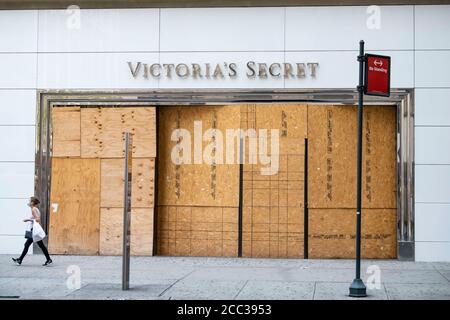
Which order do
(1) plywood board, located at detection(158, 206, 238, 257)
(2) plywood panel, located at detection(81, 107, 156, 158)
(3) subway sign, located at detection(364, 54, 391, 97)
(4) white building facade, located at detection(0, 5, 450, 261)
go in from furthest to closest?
(2) plywood panel, located at detection(81, 107, 156, 158) < (1) plywood board, located at detection(158, 206, 238, 257) < (4) white building facade, located at detection(0, 5, 450, 261) < (3) subway sign, located at detection(364, 54, 391, 97)

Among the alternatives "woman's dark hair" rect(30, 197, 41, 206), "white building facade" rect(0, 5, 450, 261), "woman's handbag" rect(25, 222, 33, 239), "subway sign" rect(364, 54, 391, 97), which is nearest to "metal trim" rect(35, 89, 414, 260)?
"white building facade" rect(0, 5, 450, 261)

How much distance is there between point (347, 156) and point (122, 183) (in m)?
5.24

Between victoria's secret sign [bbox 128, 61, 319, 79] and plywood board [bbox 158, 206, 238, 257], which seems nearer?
victoria's secret sign [bbox 128, 61, 319, 79]

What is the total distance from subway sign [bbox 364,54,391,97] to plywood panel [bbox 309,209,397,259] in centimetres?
491

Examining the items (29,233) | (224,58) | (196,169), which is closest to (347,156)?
(196,169)

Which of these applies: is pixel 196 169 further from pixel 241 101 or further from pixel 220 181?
pixel 241 101

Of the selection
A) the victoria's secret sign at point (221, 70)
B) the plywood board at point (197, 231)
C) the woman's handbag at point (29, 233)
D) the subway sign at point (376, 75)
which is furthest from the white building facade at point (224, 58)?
the subway sign at point (376, 75)

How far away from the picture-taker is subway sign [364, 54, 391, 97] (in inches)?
516

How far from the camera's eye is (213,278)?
14578mm

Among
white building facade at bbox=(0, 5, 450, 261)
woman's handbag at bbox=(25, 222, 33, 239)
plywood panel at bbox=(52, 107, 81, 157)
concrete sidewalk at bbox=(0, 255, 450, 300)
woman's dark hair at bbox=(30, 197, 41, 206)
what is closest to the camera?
concrete sidewalk at bbox=(0, 255, 450, 300)

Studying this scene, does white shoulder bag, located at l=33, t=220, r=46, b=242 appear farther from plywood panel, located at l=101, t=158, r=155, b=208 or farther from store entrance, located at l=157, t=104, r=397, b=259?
store entrance, located at l=157, t=104, r=397, b=259

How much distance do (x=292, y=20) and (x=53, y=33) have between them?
5.64 m

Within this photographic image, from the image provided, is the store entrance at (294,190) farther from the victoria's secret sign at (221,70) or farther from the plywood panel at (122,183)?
the plywood panel at (122,183)
